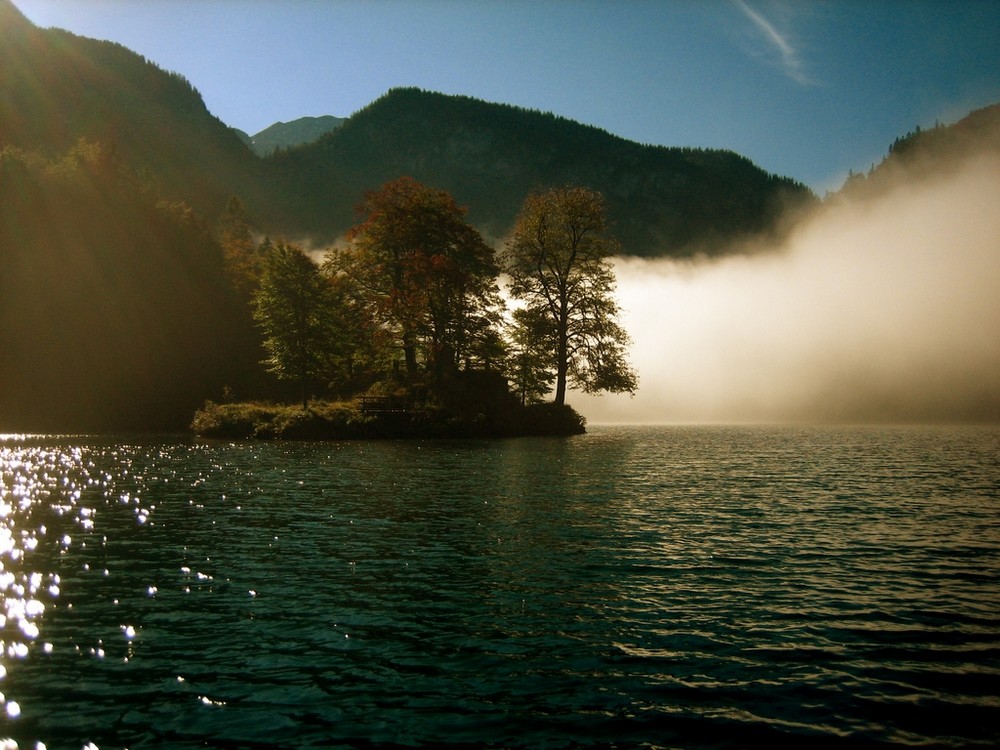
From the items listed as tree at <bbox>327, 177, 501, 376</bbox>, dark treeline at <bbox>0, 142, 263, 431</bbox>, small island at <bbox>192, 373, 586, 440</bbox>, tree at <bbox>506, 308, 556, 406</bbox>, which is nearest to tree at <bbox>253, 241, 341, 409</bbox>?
tree at <bbox>327, 177, 501, 376</bbox>

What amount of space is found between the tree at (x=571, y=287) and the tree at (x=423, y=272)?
469 centimetres

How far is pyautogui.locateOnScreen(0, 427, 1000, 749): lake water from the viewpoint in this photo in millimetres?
8320

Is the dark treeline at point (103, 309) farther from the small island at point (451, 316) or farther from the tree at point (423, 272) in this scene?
the tree at point (423, 272)

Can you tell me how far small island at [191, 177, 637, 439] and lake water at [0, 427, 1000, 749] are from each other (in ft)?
129

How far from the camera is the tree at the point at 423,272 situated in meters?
66.6

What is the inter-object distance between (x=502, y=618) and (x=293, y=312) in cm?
6019

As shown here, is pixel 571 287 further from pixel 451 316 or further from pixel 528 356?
pixel 451 316

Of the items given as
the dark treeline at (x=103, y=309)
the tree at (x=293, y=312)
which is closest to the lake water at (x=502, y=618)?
the tree at (x=293, y=312)

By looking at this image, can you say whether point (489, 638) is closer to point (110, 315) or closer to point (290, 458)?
point (290, 458)

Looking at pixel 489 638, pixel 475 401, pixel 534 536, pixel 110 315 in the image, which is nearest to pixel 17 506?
pixel 534 536

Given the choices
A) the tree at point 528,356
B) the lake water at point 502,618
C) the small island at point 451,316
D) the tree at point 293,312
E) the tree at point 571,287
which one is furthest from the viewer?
the tree at point 528,356

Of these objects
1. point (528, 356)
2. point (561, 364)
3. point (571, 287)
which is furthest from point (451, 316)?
point (571, 287)

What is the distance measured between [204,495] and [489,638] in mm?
20231

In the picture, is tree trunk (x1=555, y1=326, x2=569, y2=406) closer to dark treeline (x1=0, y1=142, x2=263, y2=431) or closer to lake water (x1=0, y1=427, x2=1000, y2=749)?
lake water (x1=0, y1=427, x2=1000, y2=749)
